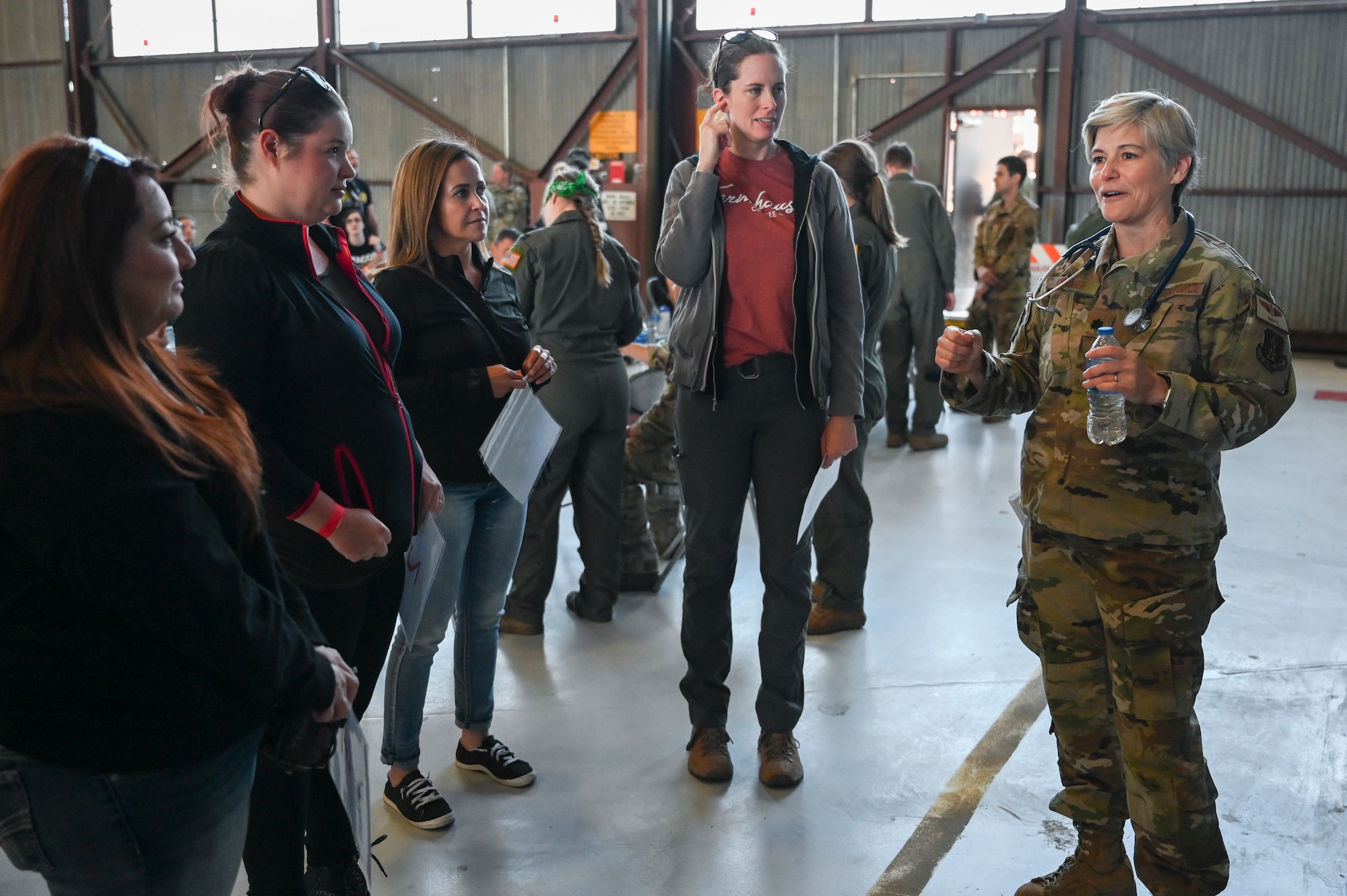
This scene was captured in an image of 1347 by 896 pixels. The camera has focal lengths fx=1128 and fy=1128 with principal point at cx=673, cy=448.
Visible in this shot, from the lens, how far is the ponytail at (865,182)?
4.14 metres

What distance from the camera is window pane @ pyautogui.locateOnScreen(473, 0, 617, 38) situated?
41.8 feet

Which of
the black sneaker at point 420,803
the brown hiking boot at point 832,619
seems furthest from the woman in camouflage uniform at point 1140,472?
the brown hiking boot at point 832,619

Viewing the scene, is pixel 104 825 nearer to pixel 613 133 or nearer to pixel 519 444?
pixel 519 444

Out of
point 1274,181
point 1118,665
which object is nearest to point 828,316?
→ point 1118,665

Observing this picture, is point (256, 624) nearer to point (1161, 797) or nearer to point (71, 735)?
point (71, 735)

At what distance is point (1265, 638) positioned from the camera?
3.86 m

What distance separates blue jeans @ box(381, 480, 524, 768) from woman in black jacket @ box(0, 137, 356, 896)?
1.24 metres

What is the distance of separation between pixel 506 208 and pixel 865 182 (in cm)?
810

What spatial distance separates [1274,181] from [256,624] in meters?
11.2

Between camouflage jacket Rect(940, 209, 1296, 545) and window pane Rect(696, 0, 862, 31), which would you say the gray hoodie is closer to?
camouflage jacket Rect(940, 209, 1296, 545)

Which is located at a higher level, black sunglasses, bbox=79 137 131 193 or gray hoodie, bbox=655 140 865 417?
black sunglasses, bbox=79 137 131 193

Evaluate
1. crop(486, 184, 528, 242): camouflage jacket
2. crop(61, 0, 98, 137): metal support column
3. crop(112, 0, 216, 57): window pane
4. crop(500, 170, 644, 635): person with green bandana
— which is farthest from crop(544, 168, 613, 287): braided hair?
crop(61, 0, 98, 137): metal support column

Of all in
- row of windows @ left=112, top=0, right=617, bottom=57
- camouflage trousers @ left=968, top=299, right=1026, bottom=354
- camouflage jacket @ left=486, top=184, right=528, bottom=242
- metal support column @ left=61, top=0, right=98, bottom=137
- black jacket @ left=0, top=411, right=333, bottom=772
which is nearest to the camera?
black jacket @ left=0, top=411, right=333, bottom=772

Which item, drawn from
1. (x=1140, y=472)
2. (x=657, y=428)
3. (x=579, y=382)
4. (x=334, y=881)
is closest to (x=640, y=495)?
(x=657, y=428)
